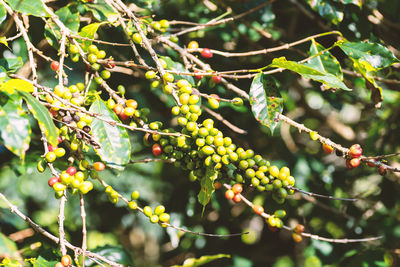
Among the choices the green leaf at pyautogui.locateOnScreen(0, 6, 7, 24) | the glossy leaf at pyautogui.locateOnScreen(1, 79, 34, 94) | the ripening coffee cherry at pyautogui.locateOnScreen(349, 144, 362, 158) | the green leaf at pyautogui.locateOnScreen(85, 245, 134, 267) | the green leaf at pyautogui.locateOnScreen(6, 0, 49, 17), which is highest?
the green leaf at pyautogui.locateOnScreen(6, 0, 49, 17)

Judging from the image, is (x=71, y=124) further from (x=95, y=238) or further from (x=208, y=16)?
(x=95, y=238)

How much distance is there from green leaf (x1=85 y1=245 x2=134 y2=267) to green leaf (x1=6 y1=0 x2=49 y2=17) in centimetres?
107

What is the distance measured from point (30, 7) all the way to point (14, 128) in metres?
0.46

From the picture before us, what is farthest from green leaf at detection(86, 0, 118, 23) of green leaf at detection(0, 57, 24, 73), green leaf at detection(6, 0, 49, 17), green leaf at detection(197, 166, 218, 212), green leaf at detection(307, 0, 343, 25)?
green leaf at detection(307, 0, 343, 25)

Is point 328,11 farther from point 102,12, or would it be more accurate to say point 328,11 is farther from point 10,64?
point 10,64

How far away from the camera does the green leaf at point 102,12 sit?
124 centimetres

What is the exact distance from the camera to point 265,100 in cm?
117

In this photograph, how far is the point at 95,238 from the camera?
2955 millimetres

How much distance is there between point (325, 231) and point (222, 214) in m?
0.55

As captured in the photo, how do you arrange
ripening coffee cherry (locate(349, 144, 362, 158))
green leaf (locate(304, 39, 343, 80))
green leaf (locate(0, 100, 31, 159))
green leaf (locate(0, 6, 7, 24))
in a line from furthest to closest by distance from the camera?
green leaf (locate(304, 39, 343, 80)) < green leaf (locate(0, 6, 7, 24)) < ripening coffee cherry (locate(349, 144, 362, 158)) < green leaf (locate(0, 100, 31, 159))

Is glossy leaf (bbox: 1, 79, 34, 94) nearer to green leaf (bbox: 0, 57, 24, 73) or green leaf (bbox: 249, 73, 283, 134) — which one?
green leaf (bbox: 0, 57, 24, 73)

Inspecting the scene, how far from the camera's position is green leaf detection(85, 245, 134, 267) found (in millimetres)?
1652

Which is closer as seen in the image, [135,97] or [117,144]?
[117,144]

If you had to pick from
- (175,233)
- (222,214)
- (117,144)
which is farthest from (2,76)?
(222,214)
